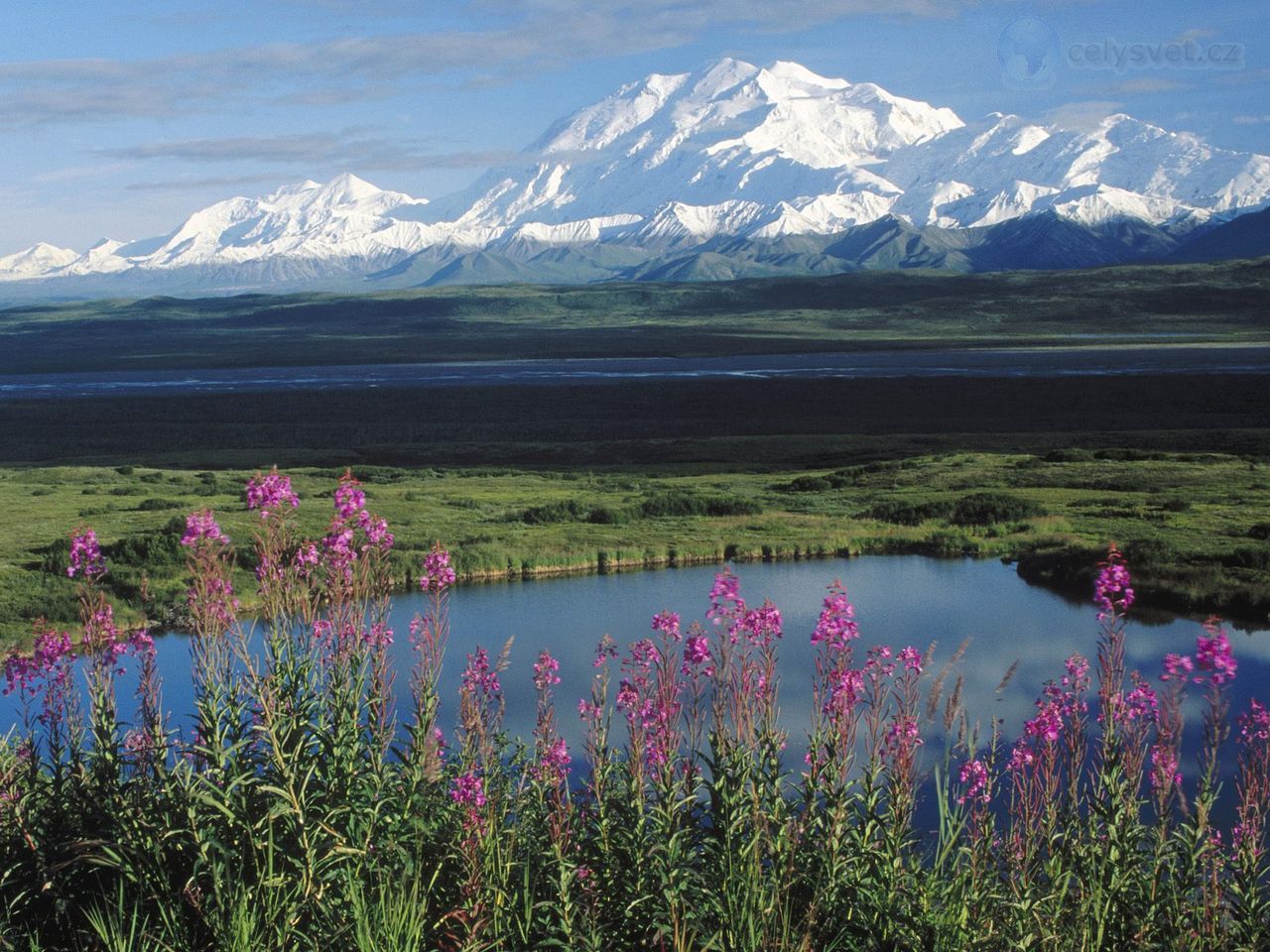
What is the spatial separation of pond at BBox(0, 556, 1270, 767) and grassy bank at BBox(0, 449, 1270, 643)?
148cm

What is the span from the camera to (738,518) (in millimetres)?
42469

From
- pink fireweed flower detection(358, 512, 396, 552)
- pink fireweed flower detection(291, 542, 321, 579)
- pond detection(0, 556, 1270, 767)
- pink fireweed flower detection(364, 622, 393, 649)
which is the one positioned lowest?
pond detection(0, 556, 1270, 767)

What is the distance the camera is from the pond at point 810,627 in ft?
68.6

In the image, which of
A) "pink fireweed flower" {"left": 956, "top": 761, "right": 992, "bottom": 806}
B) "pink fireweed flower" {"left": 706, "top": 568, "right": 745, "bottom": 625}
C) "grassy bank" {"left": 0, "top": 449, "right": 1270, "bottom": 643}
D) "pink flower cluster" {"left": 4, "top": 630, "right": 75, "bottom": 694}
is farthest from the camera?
"grassy bank" {"left": 0, "top": 449, "right": 1270, "bottom": 643}

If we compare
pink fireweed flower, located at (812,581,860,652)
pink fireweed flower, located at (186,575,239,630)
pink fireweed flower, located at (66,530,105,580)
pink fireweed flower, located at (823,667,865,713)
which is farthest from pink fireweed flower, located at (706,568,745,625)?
pink fireweed flower, located at (66,530,105,580)

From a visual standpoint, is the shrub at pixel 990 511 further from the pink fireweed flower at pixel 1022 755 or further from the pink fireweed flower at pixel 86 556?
the pink fireweed flower at pixel 86 556

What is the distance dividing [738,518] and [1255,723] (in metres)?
34.8

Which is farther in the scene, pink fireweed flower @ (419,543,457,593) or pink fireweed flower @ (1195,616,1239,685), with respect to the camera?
pink fireweed flower @ (419,543,457,593)

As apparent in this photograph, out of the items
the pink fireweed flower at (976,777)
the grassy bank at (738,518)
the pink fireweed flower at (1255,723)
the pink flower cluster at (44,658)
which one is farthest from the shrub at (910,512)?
the pink flower cluster at (44,658)

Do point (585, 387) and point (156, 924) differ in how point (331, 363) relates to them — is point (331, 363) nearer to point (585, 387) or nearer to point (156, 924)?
point (585, 387)

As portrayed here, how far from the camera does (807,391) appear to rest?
10288 centimetres

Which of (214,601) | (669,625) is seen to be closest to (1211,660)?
(669,625)

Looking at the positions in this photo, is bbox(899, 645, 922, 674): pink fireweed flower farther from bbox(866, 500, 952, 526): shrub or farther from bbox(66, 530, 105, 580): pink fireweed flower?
bbox(866, 500, 952, 526): shrub

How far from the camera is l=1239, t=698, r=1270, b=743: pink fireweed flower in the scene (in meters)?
7.50
